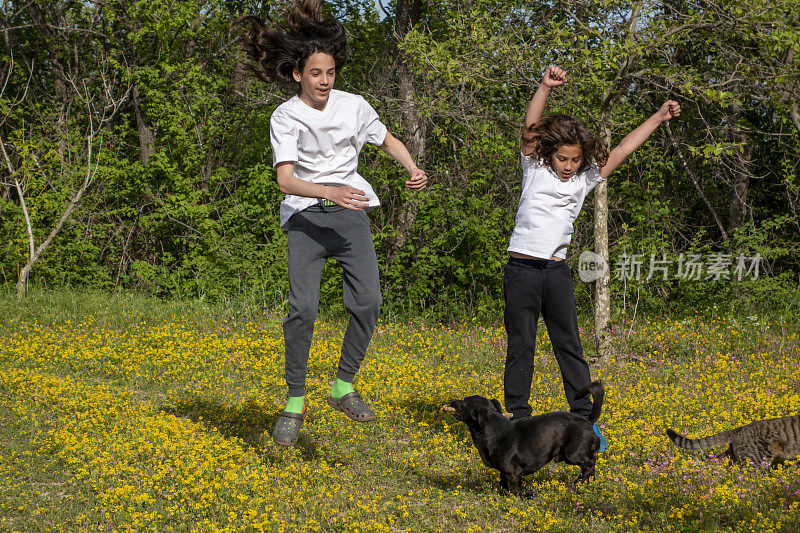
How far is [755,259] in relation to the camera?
11898 millimetres

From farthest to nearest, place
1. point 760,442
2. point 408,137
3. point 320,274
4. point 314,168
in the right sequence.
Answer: point 408,137
point 760,442
point 320,274
point 314,168

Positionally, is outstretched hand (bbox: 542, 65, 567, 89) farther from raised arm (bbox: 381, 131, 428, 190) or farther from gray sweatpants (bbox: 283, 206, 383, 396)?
gray sweatpants (bbox: 283, 206, 383, 396)

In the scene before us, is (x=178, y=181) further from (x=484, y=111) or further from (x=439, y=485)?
(x=439, y=485)

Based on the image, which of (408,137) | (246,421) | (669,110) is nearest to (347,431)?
(246,421)

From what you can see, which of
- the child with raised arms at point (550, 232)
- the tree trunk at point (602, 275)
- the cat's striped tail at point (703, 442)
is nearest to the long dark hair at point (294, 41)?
the child with raised arms at point (550, 232)

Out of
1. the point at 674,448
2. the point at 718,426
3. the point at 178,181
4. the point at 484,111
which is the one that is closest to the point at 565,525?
the point at 674,448

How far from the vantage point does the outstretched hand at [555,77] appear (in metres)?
5.52

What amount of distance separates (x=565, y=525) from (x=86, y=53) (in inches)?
565

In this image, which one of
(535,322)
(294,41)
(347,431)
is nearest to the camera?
(294,41)

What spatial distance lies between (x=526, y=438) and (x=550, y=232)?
1433 millimetres

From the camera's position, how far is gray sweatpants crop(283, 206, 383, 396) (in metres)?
5.43

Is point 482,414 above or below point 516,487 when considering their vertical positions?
above

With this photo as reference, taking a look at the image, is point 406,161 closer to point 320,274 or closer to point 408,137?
point 320,274

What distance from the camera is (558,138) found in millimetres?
5758
